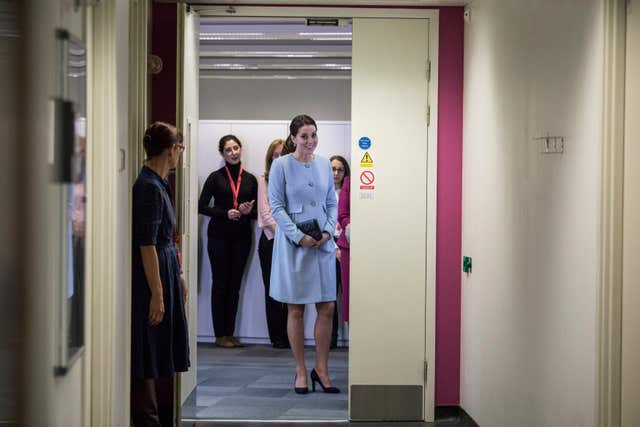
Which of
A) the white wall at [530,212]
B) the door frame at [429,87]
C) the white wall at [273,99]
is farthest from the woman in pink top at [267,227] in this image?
the white wall at [530,212]

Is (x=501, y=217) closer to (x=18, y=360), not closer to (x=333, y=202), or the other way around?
(x=333, y=202)

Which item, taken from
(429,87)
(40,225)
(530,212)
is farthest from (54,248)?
(429,87)

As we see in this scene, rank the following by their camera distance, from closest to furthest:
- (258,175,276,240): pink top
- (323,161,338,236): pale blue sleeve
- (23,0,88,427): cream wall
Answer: (23,0,88,427): cream wall → (323,161,338,236): pale blue sleeve → (258,175,276,240): pink top

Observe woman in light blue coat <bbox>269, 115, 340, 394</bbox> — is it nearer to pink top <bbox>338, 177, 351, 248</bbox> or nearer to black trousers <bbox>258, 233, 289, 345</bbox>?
pink top <bbox>338, 177, 351, 248</bbox>

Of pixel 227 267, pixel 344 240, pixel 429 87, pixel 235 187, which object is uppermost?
pixel 429 87

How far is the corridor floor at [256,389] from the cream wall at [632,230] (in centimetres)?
245

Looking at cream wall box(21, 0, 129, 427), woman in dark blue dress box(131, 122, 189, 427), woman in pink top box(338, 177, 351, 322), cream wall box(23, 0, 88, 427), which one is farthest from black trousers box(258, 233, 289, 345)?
cream wall box(23, 0, 88, 427)

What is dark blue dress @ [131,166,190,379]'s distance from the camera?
4.02 meters

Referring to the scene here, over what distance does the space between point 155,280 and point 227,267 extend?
146 inches

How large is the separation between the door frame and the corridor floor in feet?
2.04

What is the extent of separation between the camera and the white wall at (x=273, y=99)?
8.40m

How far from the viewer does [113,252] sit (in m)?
3.67

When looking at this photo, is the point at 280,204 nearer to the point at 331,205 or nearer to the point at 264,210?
the point at 331,205

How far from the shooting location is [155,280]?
403 cm
